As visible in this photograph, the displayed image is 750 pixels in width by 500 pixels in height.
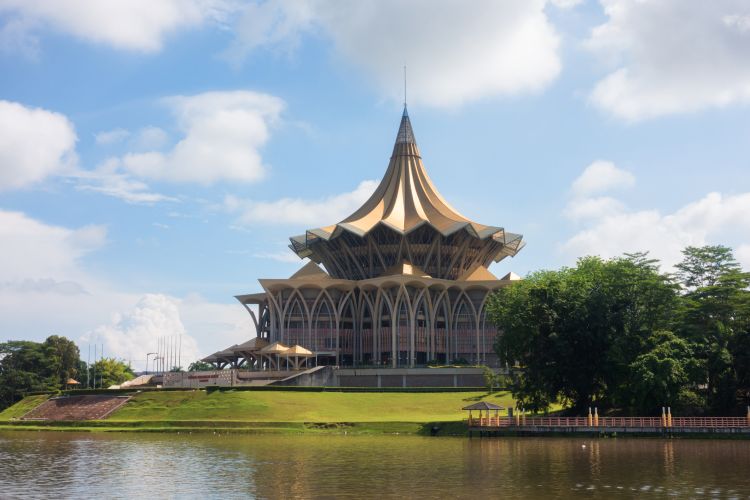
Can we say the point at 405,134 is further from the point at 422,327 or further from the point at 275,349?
the point at 275,349

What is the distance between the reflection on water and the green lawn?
12.1 metres

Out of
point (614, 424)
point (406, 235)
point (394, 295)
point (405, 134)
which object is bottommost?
point (614, 424)

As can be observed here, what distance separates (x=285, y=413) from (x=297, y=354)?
30347 mm

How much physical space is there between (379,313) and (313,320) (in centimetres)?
812

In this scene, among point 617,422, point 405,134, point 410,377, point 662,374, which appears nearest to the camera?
point 662,374

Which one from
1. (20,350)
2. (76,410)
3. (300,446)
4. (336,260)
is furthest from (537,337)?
(20,350)

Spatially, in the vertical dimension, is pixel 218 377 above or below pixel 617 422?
above

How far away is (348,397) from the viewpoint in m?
70.2

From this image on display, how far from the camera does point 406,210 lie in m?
108

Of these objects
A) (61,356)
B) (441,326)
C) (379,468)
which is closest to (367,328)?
(441,326)

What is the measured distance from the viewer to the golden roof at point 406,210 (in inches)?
4136

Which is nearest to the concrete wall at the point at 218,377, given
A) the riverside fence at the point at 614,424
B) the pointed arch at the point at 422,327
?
the pointed arch at the point at 422,327

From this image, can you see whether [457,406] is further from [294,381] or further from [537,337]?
[294,381]

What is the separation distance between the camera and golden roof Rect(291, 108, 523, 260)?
345 ft
